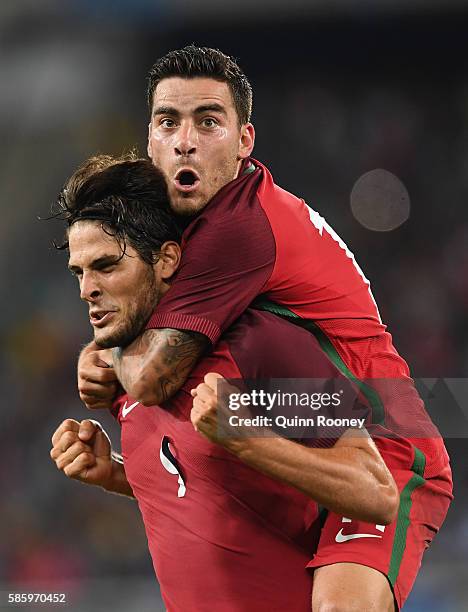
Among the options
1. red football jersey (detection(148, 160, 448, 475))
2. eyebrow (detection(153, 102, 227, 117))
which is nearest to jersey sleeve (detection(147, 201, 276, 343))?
red football jersey (detection(148, 160, 448, 475))

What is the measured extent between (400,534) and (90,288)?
3.89 feet

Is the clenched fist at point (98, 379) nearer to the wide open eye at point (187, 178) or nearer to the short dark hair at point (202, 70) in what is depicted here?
the wide open eye at point (187, 178)

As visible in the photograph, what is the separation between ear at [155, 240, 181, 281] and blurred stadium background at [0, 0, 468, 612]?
3.97m

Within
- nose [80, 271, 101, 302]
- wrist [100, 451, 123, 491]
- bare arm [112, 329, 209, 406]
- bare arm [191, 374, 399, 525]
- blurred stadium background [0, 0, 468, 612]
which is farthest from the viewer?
blurred stadium background [0, 0, 468, 612]

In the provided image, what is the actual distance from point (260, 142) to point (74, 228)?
195 inches

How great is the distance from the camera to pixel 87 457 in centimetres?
321

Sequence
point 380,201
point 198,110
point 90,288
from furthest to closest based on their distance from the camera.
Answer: point 380,201 < point 198,110 < point 90,288

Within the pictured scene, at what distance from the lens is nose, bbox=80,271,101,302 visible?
2.79 meters

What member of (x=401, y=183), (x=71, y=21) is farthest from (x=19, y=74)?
(x=401, y=183)

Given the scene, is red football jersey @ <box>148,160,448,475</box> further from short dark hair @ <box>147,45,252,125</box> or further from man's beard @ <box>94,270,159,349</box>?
short dark hair @ <box>147,45,252,125</box>

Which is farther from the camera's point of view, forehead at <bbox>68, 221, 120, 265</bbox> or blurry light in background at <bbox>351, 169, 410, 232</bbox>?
blurry light in background at <bbox>351, 169, 410, 232</bbox>

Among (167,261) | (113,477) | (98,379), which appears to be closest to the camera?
(167,261)

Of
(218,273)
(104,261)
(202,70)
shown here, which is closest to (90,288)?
(104,261)

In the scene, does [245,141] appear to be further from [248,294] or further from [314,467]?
[314,467]
